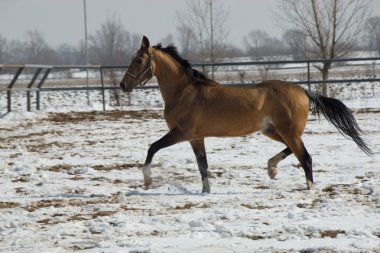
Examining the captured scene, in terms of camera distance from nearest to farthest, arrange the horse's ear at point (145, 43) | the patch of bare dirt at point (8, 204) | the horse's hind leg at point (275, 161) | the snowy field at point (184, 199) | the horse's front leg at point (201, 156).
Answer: the snowy field at point (184, 199) < the patch of bare dirt at point (8, 204) < the horse's front leg at point (201, 156) < the horse's ear at point (145, 43) < the horse's hind leg at point (275, 161)

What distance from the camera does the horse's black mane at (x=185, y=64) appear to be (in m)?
7.15

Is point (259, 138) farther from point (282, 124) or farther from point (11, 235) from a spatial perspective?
point (11, 235)

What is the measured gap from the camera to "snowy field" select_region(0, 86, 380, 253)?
461 centimetres

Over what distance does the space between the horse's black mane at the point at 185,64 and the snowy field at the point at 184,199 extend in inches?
46.5

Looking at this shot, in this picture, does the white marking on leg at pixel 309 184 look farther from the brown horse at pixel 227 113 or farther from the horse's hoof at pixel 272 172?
the horse's hoof at pixel 272 172

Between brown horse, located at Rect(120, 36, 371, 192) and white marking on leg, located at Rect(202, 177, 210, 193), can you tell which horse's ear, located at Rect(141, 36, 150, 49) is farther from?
white marking on leg, located at Rect(202, 177, 210, 193)

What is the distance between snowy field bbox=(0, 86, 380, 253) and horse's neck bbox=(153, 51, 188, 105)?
3.33 ft

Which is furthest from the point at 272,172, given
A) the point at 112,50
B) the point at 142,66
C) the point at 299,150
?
the point at 112,50

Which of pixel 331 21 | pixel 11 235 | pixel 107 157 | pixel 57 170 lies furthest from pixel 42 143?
pixel 331 21

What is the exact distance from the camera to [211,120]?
269 inches

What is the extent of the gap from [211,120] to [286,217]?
6.14ft

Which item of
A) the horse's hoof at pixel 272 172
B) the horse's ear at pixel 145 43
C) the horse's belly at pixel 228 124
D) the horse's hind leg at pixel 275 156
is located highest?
the horse's ear at pixel 145 43

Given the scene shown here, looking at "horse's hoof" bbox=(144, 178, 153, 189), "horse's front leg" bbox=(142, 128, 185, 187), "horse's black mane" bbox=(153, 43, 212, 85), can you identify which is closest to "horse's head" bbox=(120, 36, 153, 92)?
"horse's black mane" bbox=(153, 43, 212, 85)

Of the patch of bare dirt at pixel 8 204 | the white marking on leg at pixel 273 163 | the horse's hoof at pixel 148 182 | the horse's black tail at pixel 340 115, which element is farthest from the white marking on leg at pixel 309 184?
the patch of bare dirt at pixel 8 204
